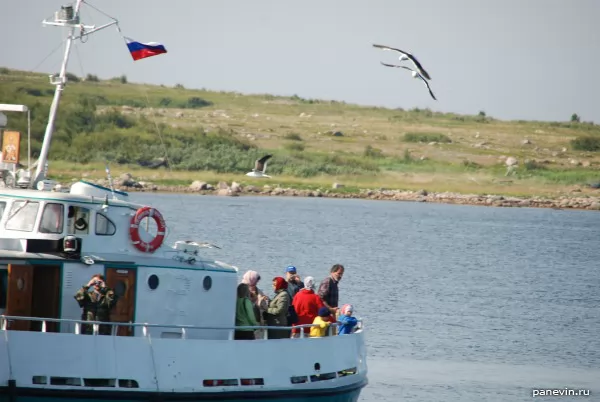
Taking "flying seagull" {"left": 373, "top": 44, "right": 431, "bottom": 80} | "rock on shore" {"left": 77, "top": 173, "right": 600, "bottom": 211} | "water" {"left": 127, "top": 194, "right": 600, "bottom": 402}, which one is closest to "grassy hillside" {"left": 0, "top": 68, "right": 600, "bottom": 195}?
"rock on shore" {"left": 77, "top": 173, "right": 600, "bottom": 211}

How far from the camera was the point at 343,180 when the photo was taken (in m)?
102

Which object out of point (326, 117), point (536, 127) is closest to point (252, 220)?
point (326, 117)

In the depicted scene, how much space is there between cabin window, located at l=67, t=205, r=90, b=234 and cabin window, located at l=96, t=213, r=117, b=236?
16cm

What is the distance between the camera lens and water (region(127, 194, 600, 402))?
27.6 meters

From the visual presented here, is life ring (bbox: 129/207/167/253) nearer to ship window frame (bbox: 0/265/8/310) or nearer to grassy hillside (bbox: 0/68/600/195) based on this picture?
ship window frame (bbox: 0/265/8/310)

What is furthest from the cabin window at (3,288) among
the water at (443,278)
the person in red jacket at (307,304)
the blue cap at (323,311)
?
the water at (443,278)

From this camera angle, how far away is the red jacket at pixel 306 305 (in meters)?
20.4

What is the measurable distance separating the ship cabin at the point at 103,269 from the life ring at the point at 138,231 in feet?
0.05

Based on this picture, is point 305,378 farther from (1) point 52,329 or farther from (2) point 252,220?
(2) point 252,220

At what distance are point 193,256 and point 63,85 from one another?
10.9 ft

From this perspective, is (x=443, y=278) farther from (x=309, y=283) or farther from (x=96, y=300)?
(x=96, y=300)

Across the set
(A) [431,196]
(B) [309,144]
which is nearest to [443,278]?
(A) [431,196]

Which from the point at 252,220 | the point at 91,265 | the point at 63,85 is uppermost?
the point at 63,85

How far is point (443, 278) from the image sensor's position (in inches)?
1870
